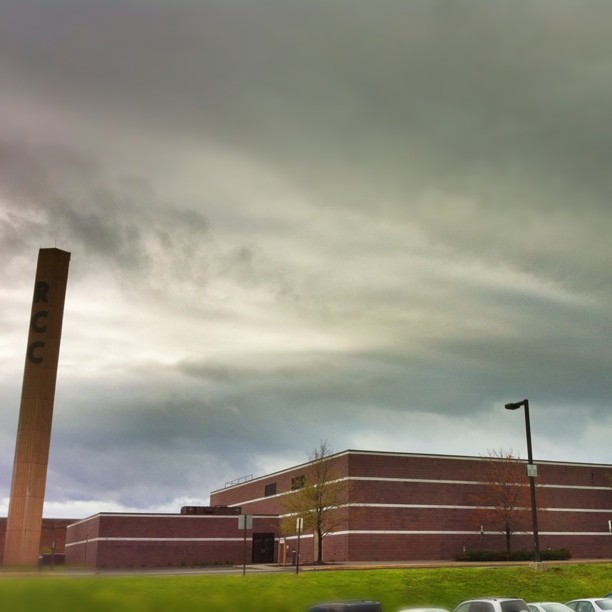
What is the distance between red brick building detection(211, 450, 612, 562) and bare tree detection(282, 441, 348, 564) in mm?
699

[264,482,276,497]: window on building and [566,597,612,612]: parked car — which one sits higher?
[264,482,276,497]: window on building

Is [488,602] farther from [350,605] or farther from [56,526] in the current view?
[56,526]

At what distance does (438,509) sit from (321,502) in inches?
423

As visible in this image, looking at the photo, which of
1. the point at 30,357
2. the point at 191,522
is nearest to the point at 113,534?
the point at 191,522

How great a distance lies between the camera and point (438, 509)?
2584 inches

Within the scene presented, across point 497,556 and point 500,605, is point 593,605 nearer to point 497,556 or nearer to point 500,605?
point 500,605

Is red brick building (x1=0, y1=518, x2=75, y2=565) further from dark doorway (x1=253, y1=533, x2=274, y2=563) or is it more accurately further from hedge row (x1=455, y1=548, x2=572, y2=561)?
hedge row (x1=455, y1=548, x2=572, y2=561)

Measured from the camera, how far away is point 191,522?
7138 centimetres

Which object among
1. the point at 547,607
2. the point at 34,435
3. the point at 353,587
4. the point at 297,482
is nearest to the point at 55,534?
the point at 297,482

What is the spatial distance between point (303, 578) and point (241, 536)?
106ft

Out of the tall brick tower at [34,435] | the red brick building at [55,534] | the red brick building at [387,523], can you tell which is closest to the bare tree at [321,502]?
the red brick building at [387,523]

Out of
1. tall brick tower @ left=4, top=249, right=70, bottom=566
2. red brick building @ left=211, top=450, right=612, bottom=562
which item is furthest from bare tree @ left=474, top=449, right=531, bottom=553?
tall brick tower @ left=4, top=249, right=70, bottom=566

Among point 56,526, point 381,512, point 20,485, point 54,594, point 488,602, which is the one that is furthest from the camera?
point 56,526

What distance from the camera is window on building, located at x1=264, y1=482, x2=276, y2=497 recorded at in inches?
3116
